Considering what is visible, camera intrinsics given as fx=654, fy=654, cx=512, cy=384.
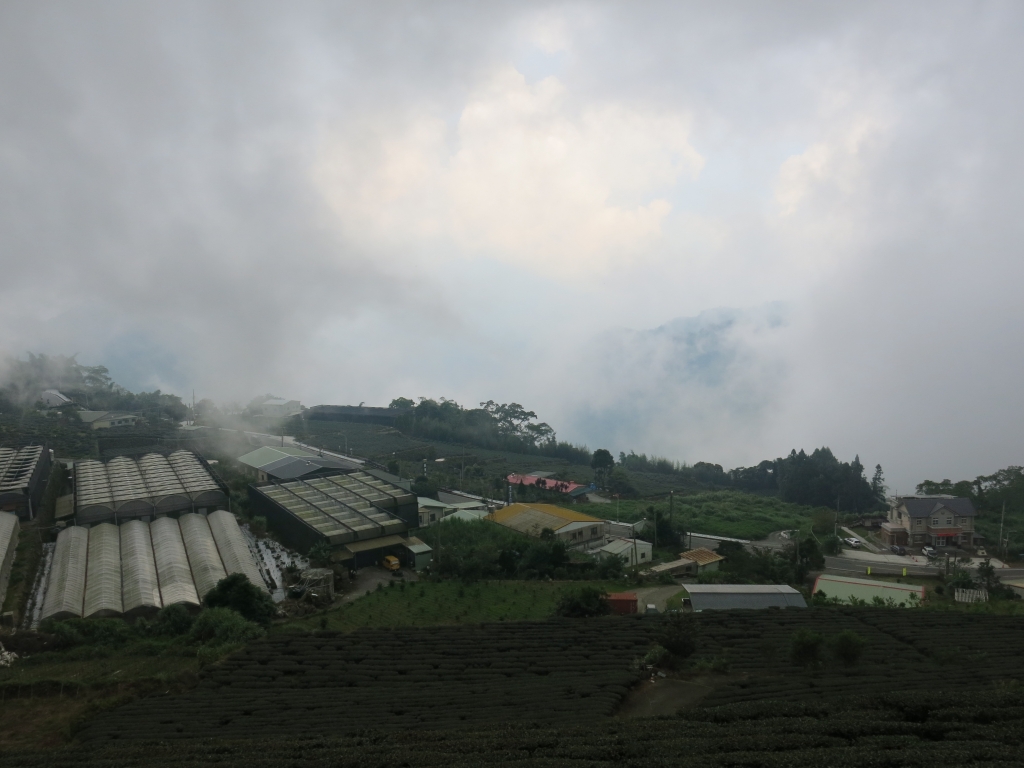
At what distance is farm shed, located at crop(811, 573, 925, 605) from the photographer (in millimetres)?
19641

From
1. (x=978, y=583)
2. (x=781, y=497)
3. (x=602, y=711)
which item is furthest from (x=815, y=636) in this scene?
(x=781, y=497)

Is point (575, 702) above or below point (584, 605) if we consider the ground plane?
below

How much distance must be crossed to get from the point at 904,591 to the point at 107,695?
20.9 meters

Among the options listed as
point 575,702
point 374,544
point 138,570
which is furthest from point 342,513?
point 575,702

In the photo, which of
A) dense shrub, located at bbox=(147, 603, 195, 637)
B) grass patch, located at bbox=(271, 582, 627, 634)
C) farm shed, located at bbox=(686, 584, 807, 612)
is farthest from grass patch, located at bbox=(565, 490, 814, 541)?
dense shrub, located at bbox=(147, 603, 195, 637)

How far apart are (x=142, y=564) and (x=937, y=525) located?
30.6 m

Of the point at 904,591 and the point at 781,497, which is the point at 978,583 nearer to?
the point at 904,591

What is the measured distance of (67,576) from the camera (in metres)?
18.2

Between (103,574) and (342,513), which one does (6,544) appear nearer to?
(103,574)

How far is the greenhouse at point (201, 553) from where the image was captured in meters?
18.6

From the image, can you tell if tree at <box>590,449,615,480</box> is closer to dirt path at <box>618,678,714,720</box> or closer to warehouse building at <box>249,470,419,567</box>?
warehouse building at <box>249,470,419,567</box>

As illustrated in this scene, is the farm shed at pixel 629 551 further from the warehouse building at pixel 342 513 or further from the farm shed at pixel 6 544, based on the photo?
the farm shed at pixel 6 544

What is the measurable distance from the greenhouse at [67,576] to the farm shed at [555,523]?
14.5 m

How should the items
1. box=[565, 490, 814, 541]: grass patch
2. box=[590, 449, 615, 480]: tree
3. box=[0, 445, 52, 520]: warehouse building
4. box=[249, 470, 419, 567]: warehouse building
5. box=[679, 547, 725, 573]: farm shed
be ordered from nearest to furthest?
box=[249, 470, 419, 567]: warehouse building → box=[679, 547, 725, 573]: farm shed → box=[0, 445, 52, 520]: warehouse building → box=[565, 490, 814, 541]: grass patch → box=[590, 449, 615, 480]: tree
